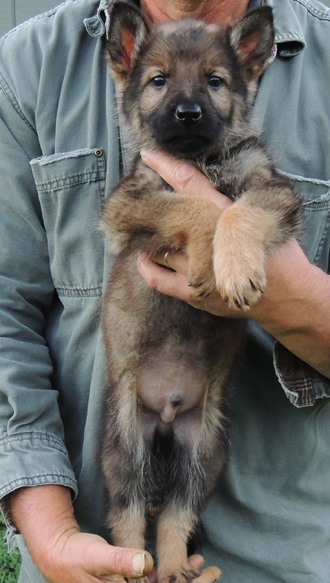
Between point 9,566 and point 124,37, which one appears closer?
point 124,37

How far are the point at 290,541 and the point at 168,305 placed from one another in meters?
1.00

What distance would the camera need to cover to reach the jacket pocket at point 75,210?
10.00 ft

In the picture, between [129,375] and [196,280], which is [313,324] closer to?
[196,280]

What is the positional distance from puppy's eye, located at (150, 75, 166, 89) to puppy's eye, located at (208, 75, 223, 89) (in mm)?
181

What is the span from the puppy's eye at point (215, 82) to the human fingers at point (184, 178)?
35 centimetres

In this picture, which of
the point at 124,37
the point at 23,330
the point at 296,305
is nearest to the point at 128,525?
the point at 23,330

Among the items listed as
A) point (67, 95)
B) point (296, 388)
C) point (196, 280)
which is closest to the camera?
point (196, 280)

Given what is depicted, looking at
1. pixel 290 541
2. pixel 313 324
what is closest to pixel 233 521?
pixel 290 541

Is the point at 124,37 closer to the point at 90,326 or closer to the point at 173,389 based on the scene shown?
the point at 90,326

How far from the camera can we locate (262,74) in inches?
124

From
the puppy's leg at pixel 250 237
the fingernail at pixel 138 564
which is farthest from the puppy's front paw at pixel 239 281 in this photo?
the fingernail at pixel 138 564

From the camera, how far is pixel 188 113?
2.81 metres

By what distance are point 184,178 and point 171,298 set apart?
440mm

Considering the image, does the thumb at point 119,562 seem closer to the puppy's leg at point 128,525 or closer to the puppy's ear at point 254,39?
the puppy's leg at point 128,525
